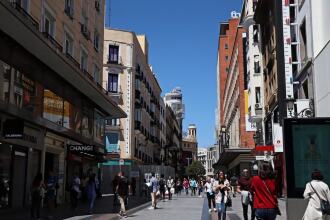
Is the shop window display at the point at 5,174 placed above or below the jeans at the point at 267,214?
above

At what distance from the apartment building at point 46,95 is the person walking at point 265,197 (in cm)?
959

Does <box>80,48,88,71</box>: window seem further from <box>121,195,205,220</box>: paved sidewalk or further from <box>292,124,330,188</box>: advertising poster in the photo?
<box>292,124,330,188</box>: advertising poster

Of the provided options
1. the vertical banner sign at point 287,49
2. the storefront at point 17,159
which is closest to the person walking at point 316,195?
the storefront at point 17,159

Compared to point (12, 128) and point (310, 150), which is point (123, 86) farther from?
point (310, 150)

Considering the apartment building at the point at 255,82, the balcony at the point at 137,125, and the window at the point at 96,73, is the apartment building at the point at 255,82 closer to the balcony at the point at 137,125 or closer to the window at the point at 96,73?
the balcony at the point at 137,125

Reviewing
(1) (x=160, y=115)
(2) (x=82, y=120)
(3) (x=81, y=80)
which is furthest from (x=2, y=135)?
(1) (x=160, y=115)

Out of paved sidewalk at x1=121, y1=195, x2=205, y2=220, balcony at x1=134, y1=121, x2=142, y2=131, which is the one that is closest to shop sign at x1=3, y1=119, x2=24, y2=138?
paved sidewalk at x1=121, y1=195, x2=205, y2=220

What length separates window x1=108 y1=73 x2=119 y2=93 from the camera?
58375mm

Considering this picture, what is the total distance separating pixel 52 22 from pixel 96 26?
419 inches

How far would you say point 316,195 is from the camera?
951 centimetres

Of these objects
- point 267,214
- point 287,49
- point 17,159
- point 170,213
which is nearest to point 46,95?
point 17,159

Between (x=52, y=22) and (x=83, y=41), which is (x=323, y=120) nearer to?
(x=52, y=22)

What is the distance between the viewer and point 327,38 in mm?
23328

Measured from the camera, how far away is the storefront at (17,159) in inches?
743
